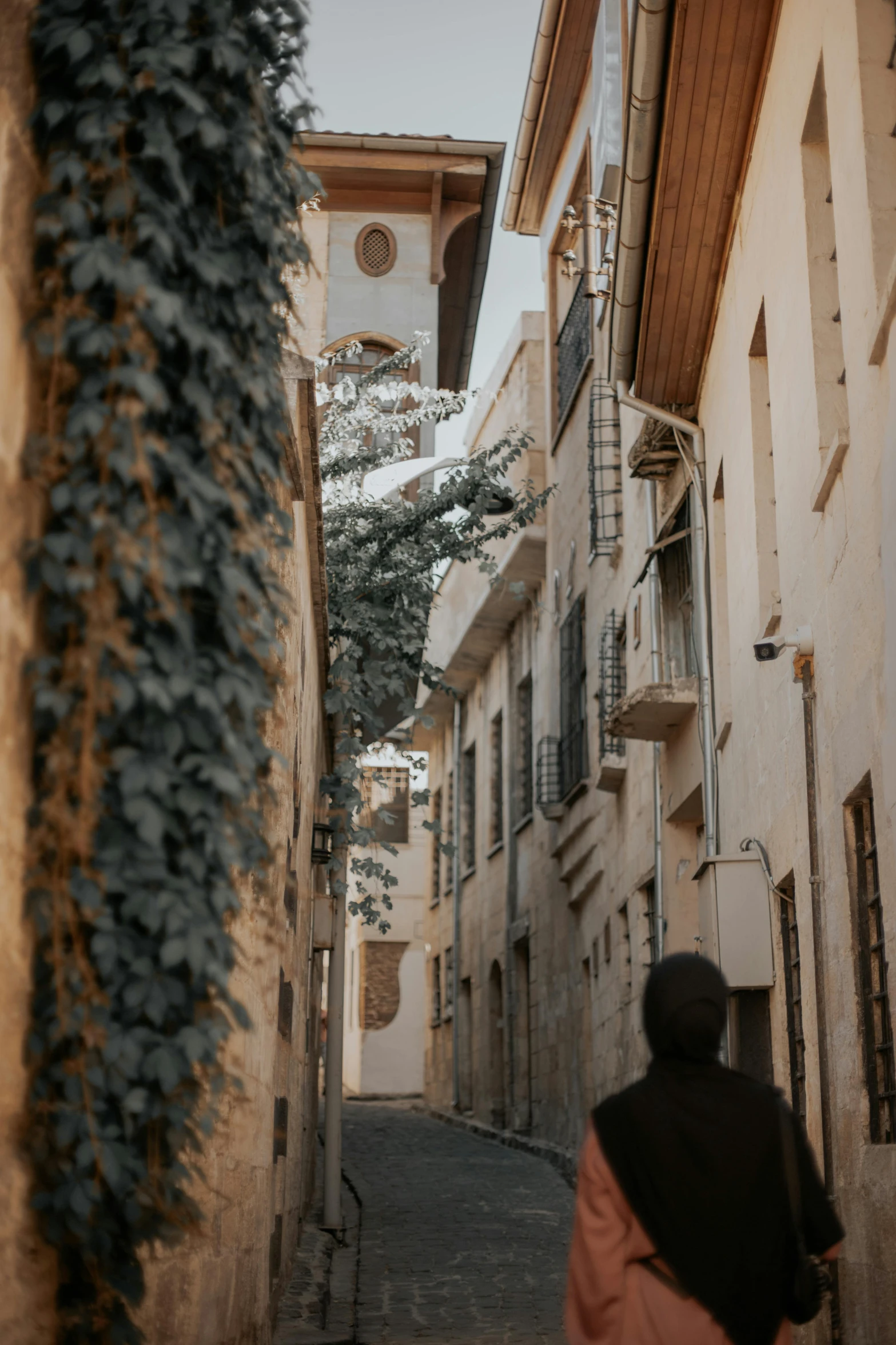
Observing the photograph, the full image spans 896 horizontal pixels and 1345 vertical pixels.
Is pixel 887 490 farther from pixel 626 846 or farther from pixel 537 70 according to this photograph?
pixel 537 70

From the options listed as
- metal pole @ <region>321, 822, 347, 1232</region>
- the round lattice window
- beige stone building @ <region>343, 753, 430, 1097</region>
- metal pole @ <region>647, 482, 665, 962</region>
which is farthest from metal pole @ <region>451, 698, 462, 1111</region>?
metal pole @ <region>321, 822, 347, 1232</region>

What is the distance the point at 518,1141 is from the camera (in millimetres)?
18266

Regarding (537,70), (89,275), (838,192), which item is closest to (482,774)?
(537,70)

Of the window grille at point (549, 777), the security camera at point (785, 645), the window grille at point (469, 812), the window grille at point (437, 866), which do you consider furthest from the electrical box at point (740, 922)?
the window grille at point (437, 866)

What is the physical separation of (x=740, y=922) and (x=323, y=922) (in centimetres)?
381

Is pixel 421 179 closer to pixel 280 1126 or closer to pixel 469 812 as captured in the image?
pixel 469 812

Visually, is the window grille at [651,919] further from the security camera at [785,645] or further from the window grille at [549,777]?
the security camera at [785,645]

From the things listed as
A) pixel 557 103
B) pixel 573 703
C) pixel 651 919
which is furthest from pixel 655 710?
pixel 557 103

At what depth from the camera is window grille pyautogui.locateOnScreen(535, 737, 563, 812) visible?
710 inches

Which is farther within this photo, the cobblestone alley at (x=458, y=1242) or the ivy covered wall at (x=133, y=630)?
the cobblestone alley at (x=458, y=1242)

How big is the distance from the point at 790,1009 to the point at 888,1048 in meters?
2.10

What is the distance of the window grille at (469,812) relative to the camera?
25109 mm

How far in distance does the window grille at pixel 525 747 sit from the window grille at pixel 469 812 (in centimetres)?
368

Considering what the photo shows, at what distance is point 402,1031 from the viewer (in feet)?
102
